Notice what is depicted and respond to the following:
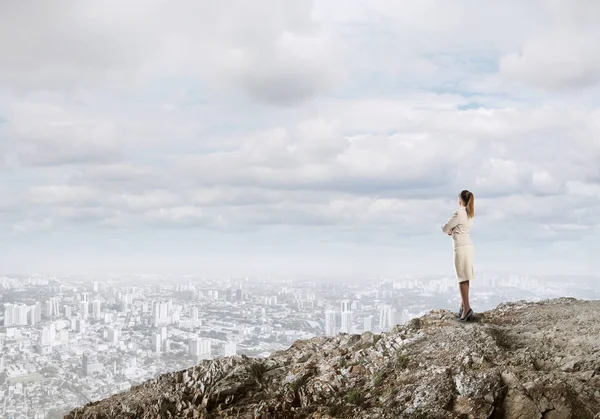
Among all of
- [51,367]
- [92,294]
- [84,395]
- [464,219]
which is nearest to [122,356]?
[51,367]

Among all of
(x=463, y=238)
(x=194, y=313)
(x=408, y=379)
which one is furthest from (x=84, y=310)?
(x=408, y=379)

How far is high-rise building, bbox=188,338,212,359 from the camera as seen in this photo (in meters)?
54.2

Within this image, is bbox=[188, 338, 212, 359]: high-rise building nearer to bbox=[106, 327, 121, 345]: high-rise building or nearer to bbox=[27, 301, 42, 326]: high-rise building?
bbox=[106, 327, 121, 345]: high-rise building

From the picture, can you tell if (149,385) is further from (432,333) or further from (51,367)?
(51,367)

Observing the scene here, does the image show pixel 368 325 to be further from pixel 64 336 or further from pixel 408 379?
pixel 64 336

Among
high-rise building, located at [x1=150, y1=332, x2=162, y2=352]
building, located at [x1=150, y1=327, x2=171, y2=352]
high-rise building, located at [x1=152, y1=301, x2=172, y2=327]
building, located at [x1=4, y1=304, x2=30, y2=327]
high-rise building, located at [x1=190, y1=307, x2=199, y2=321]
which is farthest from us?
building, located at [x1=4, y1=304, x2=30, y2=327]

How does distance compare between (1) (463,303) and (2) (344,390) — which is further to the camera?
(1) (463,303)

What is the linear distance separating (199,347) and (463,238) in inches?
1786

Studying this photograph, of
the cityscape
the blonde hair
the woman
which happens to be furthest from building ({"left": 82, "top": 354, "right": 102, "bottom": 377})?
the blonde hair

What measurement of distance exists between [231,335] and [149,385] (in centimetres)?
4630

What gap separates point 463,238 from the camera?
53.5ft

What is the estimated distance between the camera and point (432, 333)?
15.3 metres

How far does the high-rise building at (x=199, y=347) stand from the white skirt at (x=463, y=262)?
40502 millimetres

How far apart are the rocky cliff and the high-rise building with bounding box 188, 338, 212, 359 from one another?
39473 millimetres
